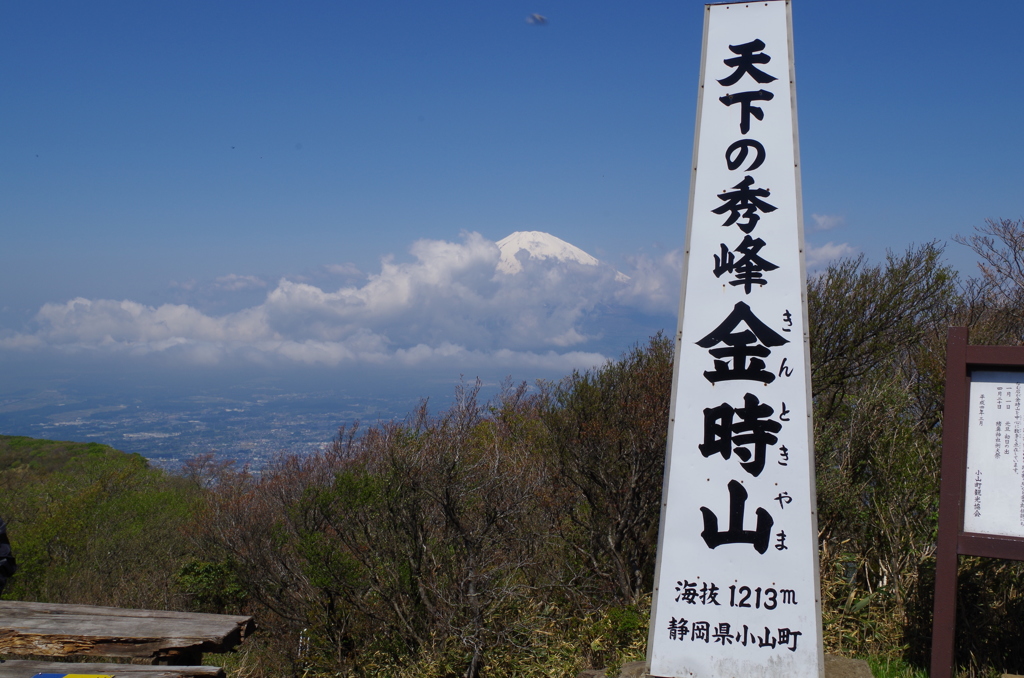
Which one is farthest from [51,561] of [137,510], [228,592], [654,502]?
[654,502]

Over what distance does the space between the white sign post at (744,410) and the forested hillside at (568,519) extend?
1776mm

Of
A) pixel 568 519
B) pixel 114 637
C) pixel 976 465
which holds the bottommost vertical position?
pixel 568 519

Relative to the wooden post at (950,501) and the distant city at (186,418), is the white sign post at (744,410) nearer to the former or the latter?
the wooden post at (950,501)

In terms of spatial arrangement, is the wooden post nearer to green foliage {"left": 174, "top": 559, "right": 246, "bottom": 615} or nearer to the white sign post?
the white sign post

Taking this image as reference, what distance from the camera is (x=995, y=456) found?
2.95 m

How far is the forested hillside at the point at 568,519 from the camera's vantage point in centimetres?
489

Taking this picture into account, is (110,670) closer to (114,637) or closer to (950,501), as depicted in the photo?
(114,637)

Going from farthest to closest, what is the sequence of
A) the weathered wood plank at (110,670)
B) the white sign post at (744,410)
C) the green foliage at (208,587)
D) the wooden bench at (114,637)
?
the green foliage at (208,587) → the white sign post at (744,410) → the wooden bench at (114,637) → the weathered wood plank at (110,670)

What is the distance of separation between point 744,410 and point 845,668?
1.40 m

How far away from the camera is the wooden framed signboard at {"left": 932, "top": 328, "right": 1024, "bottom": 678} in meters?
2.90

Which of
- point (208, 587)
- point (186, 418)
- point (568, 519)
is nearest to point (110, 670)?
point (568, 519)

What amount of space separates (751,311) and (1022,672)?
257 centimetres

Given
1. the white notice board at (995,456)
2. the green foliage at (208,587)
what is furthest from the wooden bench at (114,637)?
the green foliage at (208,587)

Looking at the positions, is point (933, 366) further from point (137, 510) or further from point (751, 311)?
point (137, 510)
